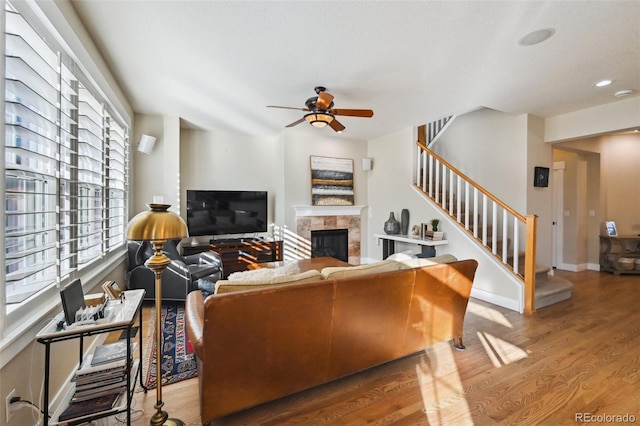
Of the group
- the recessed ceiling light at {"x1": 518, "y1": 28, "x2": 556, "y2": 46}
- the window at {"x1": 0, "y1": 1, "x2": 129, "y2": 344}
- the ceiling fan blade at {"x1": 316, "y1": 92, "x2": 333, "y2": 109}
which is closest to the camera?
the window at {"x1": 0, "y1": 1, "x2": 129, "y2": 344}

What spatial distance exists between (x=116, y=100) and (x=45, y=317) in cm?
251

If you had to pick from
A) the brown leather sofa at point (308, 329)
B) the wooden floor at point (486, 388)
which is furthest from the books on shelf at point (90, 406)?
the brown leather sofa at point (308, 329)

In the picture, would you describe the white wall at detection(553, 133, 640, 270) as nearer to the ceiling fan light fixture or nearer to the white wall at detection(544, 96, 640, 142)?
the white wall at detection(544, 96, 640, 142)

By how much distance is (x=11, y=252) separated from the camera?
4.59 ft

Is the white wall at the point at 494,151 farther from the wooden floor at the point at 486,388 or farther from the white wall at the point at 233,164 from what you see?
the white wall at the point at 233,164

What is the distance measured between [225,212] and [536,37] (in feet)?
14.8

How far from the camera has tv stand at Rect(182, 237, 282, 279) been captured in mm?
4699

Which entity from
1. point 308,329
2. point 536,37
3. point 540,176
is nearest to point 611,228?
point 540,176

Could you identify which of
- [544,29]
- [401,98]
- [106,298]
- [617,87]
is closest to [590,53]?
[544,29]

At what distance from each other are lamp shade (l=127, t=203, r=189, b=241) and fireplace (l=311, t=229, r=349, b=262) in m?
4.06

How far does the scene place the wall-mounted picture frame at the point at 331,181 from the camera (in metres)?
5.56

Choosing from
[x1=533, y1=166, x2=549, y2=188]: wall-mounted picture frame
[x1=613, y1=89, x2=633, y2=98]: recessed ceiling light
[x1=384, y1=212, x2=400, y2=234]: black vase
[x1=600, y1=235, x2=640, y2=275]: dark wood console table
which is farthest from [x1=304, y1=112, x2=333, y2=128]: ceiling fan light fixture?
[x1=600, y1=235, x2=640, y2=275]: dark wood console table

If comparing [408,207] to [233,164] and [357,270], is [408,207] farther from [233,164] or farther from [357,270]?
[357,270]

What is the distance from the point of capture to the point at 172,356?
2.47 metres
